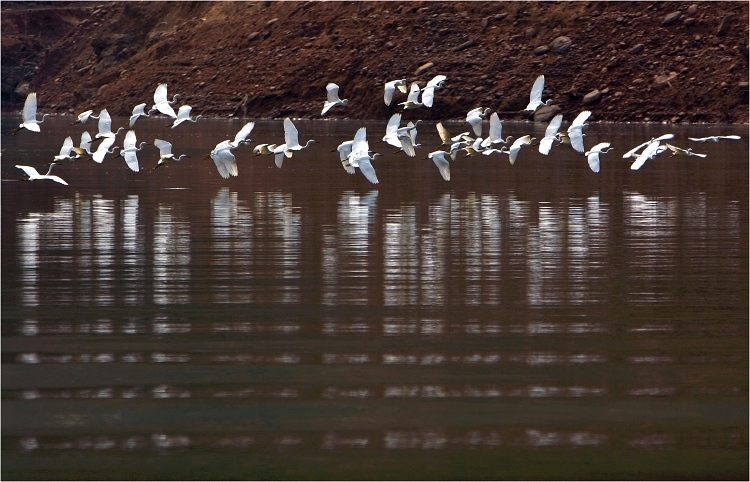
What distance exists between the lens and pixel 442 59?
2501 inches

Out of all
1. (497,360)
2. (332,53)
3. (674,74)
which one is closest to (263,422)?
(497,360)

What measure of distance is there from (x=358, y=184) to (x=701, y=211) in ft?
23.0

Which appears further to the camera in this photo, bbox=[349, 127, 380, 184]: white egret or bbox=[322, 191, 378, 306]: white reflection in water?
bbox=[349, 127, 380, 184]: white egret

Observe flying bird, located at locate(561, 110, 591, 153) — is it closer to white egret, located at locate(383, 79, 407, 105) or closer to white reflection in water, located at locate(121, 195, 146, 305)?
white egret, located at locate(383, 79, 407, 105)

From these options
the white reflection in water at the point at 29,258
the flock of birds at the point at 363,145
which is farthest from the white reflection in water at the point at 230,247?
the white reflection in water at the point at 29,258

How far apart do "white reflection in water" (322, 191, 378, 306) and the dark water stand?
0.19 feet

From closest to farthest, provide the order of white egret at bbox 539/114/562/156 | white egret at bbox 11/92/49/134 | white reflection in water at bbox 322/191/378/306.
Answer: white reflection in water at bbox 322/191/378/306, white egret at bbox 539/114/562/156, white egret at bbox 11/92/49/134

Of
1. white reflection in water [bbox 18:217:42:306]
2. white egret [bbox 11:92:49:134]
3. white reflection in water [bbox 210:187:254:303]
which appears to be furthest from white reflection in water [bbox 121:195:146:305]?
white egret [bbox 11:92:49:134]

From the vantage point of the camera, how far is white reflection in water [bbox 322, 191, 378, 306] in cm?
1254

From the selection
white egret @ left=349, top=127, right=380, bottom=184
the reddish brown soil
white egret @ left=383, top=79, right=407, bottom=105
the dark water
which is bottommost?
the dark water

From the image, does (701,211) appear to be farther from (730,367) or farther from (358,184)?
(730,367)

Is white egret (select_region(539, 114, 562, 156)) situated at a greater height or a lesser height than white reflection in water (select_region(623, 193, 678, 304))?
greater

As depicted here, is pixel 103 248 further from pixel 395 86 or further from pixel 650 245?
pixel 395 86

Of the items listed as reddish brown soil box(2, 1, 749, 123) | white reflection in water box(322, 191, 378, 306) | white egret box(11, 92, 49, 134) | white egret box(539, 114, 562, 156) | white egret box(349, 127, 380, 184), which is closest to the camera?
white reflection in water box(322, 191, 378, 306)
